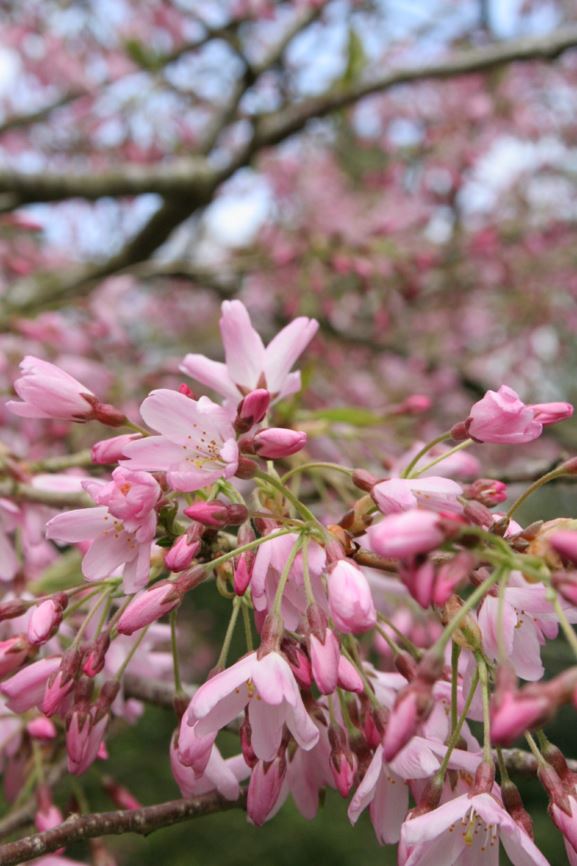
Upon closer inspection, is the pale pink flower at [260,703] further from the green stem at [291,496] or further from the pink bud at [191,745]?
the green stem at [291,496]

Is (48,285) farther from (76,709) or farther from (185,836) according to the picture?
(76,709)

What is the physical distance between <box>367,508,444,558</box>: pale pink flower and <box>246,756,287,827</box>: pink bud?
0.38 m

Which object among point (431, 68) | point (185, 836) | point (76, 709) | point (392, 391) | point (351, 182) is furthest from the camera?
point (351, 182)

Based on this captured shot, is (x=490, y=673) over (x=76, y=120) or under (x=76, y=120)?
over

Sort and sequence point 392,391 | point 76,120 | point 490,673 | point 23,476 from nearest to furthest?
point 490,673
point 23,476
point 392,391
point 76,120

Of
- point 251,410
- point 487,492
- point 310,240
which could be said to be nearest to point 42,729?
point 251,410

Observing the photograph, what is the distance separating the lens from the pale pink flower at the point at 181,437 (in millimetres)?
947

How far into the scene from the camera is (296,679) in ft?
2.96

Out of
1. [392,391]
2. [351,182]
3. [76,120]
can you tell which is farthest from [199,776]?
[351,182]

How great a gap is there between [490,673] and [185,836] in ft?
10.7

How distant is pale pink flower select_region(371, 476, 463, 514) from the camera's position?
2.90 ft

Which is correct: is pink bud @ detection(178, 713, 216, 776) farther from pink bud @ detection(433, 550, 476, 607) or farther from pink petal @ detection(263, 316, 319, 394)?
pink petal @ detection(263, 316, 319, 394)

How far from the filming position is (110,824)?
99 cm

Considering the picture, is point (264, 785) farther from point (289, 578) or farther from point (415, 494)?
point (415, 494)
